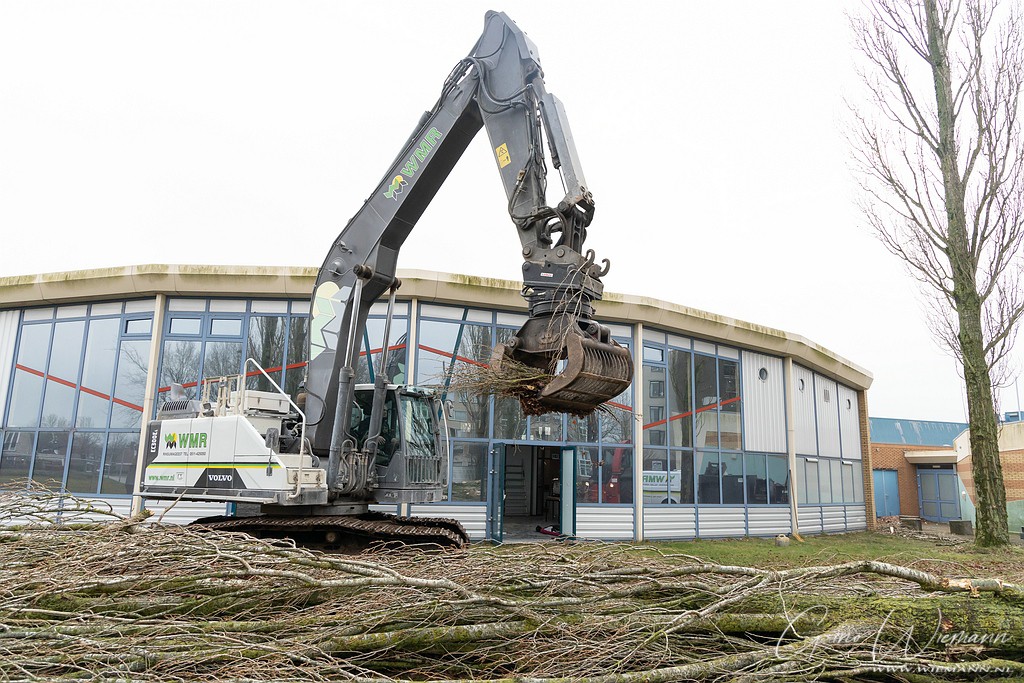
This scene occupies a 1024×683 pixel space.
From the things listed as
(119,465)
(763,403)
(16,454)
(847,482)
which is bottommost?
(847,482)

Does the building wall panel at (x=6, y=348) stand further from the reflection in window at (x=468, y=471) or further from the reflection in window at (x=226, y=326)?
the reflection in window at (x=468, y=471)

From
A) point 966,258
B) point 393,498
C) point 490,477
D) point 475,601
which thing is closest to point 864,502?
point 966,258

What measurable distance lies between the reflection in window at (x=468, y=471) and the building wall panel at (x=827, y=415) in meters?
10.8

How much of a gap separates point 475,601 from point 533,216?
402cm

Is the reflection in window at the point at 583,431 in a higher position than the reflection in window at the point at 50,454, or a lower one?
higher

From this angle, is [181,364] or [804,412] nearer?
[181,364]

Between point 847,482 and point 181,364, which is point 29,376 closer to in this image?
point 181,364

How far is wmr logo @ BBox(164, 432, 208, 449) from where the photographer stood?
27.2 feet

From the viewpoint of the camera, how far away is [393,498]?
8328 mm

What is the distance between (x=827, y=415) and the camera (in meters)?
20.3

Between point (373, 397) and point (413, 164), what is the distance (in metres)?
2.89

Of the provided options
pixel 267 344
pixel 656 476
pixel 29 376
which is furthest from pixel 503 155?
pixel 29 376

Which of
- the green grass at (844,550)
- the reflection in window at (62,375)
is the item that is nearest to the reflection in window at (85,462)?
the reflection in window at (62,375)

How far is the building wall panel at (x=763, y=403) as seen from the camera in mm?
17578
